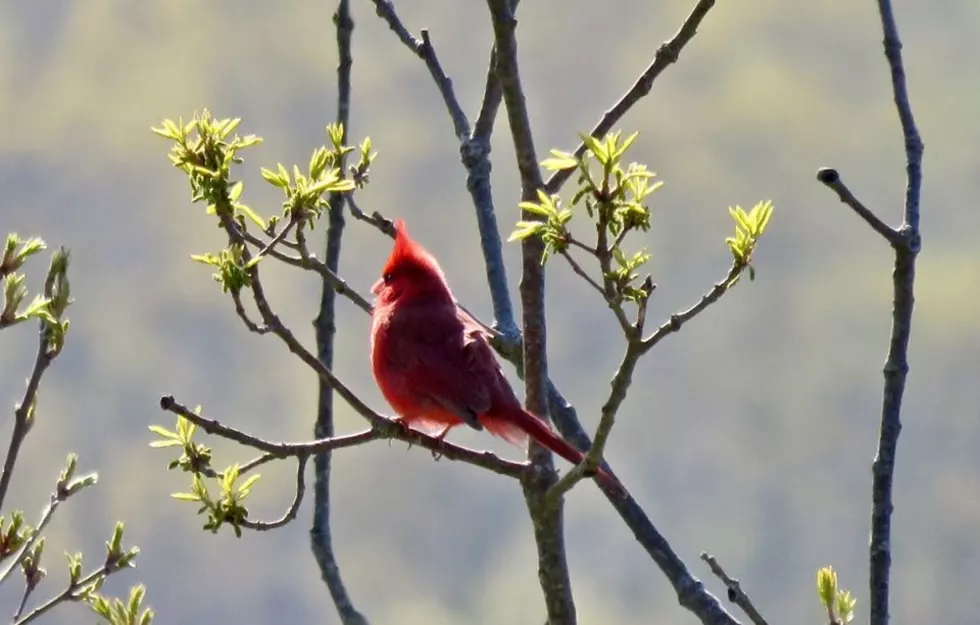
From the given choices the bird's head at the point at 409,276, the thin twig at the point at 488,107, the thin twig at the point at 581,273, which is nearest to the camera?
the thin twig at the point at 581,273

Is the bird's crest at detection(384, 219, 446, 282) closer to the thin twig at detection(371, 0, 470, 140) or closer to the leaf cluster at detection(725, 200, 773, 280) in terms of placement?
the thin twig at detection(371, 0, 470, 140)

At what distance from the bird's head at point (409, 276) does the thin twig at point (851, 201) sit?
153 cm

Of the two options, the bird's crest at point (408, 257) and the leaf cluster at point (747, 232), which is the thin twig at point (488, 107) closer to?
the bird's crest at point (408, 257)

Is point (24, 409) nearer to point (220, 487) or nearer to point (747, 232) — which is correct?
point (220, 487)

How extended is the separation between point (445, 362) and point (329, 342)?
289 mm

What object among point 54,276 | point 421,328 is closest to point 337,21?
point 421,328

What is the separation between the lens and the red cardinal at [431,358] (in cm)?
303

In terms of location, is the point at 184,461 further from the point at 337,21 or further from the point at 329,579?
the point at 337,21

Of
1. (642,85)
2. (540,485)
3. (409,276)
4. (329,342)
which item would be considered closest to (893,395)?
(540,485)

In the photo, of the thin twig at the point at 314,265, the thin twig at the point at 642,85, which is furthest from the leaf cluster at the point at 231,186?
the thin twig at the point at 642,85

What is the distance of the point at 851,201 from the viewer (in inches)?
80.0

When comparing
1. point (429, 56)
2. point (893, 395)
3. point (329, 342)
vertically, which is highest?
point (429, 56)

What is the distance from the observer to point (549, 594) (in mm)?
2396

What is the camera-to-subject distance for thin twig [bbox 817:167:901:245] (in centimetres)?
197
